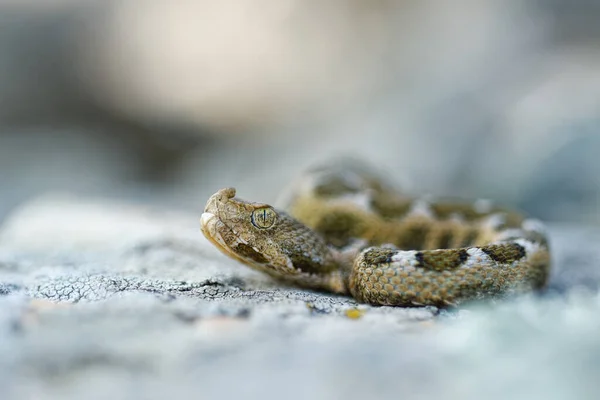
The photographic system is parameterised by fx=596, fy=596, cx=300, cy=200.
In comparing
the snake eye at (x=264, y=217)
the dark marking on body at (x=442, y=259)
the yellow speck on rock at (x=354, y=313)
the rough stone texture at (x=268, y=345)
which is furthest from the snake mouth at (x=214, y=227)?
the dark marking on body at (x=442, y=259)

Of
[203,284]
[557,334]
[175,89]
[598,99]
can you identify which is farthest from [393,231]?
[175,89]

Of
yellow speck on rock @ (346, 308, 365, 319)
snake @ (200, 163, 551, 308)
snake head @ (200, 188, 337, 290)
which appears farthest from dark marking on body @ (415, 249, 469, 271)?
snake head @ (200, 188, 337, 290)

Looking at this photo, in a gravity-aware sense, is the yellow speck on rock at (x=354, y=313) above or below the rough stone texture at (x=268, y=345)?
above

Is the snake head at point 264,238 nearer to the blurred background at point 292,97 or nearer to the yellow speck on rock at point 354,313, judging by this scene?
the yellow speck on rock at point 354,313

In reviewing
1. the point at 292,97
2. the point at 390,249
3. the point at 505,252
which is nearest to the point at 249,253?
the point at 390,249

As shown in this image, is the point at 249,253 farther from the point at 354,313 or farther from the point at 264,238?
the point at 354,313

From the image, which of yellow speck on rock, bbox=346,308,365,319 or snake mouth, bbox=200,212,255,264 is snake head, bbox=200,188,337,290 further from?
yellow speck on rock, bbox=346,308,365,319

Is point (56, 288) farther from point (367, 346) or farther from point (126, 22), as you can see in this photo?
point (126, 22)
